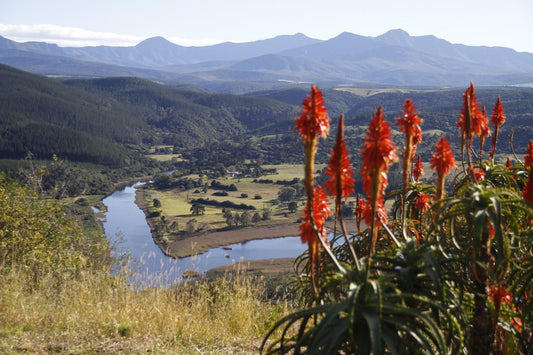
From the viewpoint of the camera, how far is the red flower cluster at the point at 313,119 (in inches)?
90.7

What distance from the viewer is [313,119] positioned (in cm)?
232

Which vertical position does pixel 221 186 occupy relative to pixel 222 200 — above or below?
below

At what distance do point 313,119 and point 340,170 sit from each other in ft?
0.98

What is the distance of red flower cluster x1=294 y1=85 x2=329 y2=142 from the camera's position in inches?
90.7

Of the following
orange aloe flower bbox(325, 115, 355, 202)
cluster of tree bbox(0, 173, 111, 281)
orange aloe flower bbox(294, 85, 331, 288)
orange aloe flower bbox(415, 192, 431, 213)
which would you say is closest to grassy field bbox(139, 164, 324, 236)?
cluster of tree bbox(0, 173, 111, 281)

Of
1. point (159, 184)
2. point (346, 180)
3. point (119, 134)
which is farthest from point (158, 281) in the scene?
point (119, 134)

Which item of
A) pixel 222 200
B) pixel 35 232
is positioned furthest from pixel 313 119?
pixel 222 200

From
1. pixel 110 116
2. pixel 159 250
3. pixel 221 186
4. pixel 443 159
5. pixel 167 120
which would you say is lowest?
pixel 221 186

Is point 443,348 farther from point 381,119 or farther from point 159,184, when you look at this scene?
point 159,184

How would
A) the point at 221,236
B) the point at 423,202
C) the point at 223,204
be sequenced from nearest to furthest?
the point at 423,202, the point at 221,236, the point at 223,204

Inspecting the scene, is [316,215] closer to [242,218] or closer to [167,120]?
[242,218]

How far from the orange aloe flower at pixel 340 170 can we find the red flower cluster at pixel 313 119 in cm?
13

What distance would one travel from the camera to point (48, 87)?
13838cm

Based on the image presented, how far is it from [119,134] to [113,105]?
3532cm
